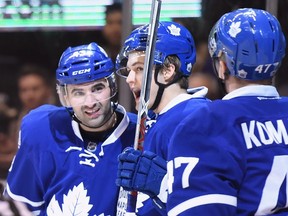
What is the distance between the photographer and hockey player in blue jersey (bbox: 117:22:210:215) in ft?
8.93

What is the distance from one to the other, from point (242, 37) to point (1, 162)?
9.43 feet

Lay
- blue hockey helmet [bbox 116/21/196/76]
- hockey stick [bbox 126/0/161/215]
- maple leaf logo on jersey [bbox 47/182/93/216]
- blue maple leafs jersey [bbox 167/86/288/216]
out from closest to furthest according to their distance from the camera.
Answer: blue maple leafs jersey [bbox 167/86/288/216]
hockey stick [bbox 126/0/161/215]
blue hockey helmet [bbox 116/21/196/76]
maple leaf logo on jersey [bbox 47/182/93/216]

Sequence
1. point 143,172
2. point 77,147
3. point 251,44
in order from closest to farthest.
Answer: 1. point 251,44
2. point 143,172
3. point 77,147

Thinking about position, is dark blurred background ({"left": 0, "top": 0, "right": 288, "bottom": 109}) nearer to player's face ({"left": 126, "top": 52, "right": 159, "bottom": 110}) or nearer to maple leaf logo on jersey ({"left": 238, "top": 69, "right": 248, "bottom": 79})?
player's face ({"left": 126, "top": 52, "right": 159, "bottom": 110})

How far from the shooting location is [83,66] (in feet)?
10.8

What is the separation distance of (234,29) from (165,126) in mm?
472

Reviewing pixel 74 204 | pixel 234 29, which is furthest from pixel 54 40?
pixel 234 29

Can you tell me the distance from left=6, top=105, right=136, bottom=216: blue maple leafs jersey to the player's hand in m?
0.54

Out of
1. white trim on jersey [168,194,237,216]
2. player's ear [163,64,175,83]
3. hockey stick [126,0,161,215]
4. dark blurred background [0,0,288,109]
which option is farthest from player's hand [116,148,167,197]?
dark blurred background [0,0,288,109]

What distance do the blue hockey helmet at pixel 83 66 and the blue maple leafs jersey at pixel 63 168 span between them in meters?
0.19

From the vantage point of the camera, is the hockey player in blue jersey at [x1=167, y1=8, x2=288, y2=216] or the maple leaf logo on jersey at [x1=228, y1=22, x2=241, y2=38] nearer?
the hockey player in blue jersey at [x1=167, y1=8, x2=288, y2=216]

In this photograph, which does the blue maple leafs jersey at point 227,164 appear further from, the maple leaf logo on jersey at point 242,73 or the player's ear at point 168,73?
the player's ear at point 168,73

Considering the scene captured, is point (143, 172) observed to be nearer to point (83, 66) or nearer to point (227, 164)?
point (227, 164)

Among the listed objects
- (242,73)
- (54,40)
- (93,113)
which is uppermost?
(242,73)
